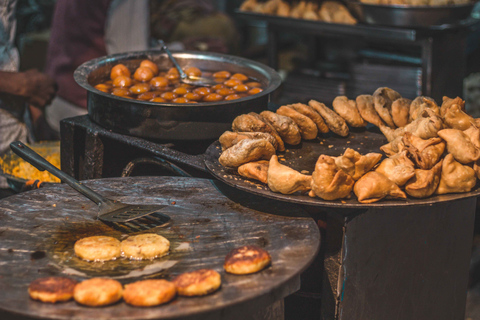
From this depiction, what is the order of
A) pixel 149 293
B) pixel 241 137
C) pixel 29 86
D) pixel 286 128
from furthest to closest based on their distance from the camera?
1. pixel 29 86
2. pixel 286 128
3. pixel 241 137
4. pixel 149 293

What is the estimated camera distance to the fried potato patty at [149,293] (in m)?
1.35

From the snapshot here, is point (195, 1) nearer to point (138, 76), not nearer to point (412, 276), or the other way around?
point (138, 76)

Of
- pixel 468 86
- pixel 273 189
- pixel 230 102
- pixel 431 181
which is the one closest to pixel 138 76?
pixel 230 102

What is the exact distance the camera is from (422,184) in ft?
5.82

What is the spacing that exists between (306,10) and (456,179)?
147 inches

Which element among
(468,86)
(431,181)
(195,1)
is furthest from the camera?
(195,1)

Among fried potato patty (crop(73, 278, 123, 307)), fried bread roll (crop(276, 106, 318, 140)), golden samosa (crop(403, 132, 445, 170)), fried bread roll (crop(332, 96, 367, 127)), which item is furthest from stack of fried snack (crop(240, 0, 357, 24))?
fried potato patty (crop(73, 278, 123, 307))

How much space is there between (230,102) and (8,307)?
1.33 m

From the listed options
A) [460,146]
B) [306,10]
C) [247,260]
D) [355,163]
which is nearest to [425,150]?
[460,146]

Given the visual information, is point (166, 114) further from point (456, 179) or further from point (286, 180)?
point (456, 179)

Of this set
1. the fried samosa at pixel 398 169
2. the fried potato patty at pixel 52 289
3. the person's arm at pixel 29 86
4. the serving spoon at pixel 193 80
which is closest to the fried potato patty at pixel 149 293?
the fried potato patty at pixel 52 289

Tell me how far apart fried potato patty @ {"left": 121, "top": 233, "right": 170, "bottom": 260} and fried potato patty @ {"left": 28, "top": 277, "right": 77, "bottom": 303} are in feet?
0.77

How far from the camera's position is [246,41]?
891 centimetres

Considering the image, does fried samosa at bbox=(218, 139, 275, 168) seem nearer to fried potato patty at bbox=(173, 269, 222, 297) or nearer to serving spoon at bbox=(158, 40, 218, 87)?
fried potato patty at bbox=(173, 269, 222, 297)
